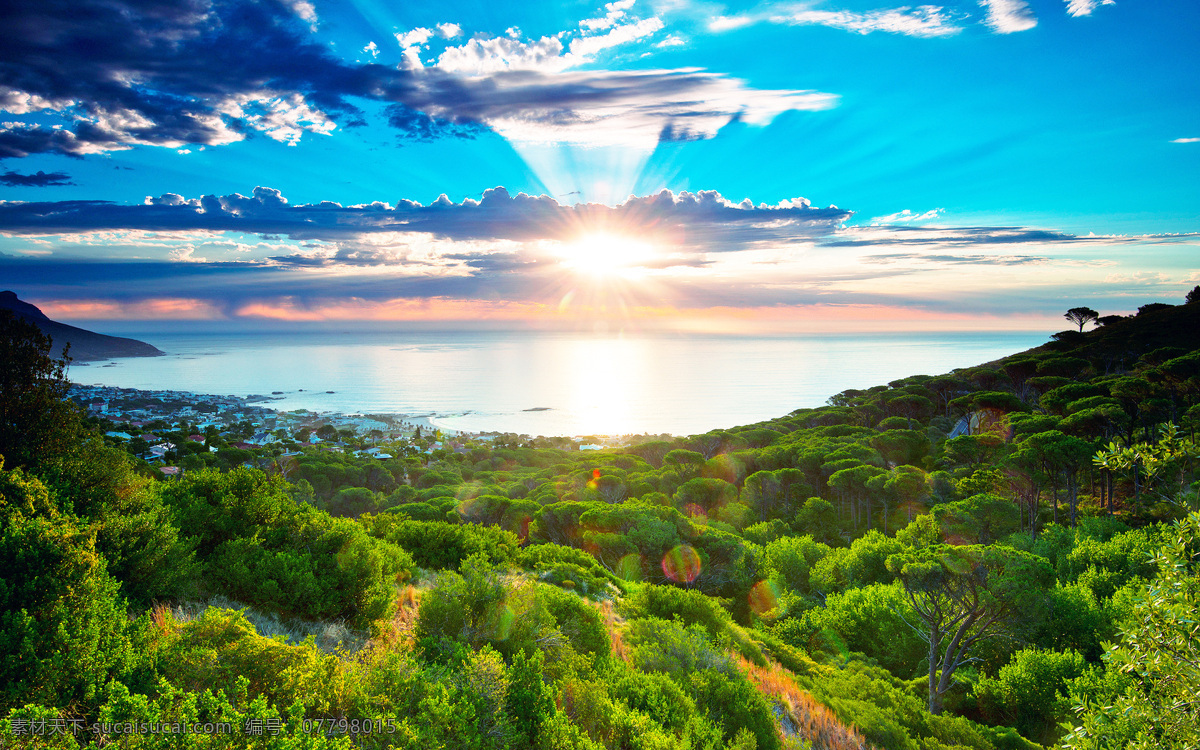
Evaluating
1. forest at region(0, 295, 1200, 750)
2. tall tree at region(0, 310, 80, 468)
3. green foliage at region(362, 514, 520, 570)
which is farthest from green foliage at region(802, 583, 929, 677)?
tall tree at region(0, 310, 80, 468)

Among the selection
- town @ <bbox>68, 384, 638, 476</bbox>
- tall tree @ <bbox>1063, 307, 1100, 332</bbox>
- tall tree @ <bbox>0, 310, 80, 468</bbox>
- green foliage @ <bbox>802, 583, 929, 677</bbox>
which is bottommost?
town @ <bbox>68, 384, 638, 476</bbox>

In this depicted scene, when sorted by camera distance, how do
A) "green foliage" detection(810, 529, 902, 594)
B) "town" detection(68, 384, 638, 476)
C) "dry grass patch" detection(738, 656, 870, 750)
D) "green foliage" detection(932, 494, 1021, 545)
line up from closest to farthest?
"dry grass patch" detection(738, 656, 870, 750)
"green foliage" detection(810, 529, 902, 594)
"green foliage" detection(932, 494, 1021, 545)
"town" detection(68, 384, 638, 476)

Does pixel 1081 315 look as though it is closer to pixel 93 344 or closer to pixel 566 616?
pixel 566 616

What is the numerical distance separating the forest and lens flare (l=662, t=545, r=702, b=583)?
7 cm

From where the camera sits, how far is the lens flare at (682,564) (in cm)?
1762

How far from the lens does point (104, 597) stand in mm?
5355

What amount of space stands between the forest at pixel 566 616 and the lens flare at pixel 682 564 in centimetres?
7

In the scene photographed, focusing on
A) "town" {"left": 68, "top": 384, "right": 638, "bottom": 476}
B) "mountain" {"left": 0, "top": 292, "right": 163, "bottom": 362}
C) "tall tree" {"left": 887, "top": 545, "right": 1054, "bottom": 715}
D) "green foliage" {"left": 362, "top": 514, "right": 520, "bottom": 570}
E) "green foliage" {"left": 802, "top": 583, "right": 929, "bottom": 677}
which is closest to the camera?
"tall tree" {"left": 887, "top": 545, "right": 1054, "bottom": 715}

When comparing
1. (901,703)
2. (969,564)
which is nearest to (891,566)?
(969,564)

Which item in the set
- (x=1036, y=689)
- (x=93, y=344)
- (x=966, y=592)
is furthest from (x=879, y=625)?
(x=93, y=344)

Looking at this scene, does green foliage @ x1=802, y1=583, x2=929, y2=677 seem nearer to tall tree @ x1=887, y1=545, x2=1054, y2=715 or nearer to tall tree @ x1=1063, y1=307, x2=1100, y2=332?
tall tree @ x1=887, y1=545, x2=1054, y2=715

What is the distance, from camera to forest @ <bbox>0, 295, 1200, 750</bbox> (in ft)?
14.5

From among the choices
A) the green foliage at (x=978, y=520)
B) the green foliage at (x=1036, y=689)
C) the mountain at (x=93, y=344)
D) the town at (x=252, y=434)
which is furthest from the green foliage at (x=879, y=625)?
the mountain at (x=93, y=344)

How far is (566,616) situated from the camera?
29.7ft
